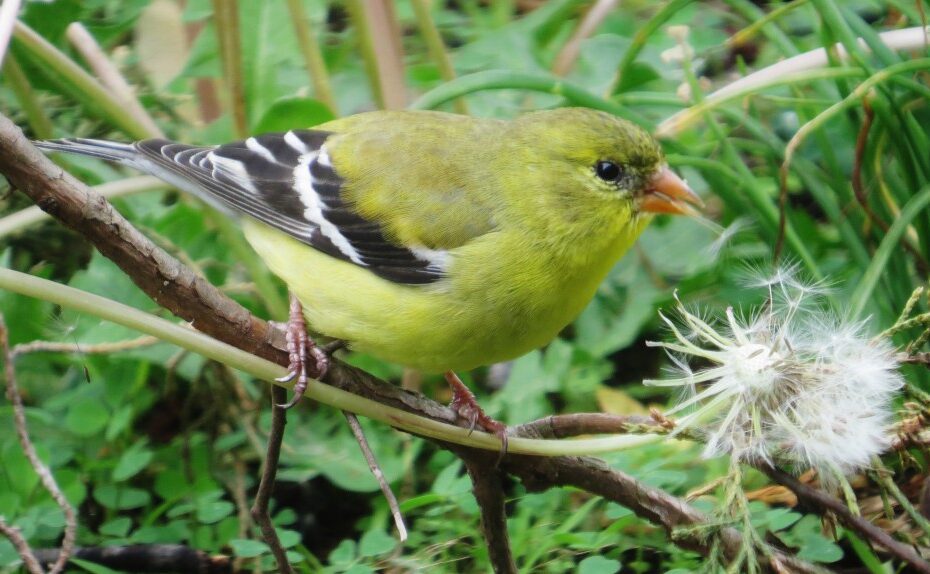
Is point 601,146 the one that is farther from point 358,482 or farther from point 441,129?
point 358,482

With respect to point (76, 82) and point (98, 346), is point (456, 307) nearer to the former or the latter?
point (98, 346)

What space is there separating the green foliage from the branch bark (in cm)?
21

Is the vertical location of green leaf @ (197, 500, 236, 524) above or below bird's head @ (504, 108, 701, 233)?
below

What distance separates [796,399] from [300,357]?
3.16 feet

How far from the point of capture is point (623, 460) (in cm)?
279

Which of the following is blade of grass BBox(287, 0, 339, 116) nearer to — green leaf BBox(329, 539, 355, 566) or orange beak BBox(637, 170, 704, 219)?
orange beak BBox(637, 170, 704, 219)

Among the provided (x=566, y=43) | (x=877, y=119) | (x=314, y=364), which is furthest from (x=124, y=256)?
(x=566, y=43)

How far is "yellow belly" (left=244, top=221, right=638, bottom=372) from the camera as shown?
2.29 meters

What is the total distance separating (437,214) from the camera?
2.57m

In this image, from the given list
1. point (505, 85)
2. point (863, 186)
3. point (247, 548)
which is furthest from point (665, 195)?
point (247, 548)

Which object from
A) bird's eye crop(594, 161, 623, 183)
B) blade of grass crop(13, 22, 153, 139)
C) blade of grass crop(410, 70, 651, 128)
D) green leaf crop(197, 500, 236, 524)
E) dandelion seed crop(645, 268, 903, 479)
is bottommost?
dandelion seed crop(645, 268, 903, 479)

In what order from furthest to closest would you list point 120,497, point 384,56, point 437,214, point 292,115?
point 384,56 → point 292,115 → point 120,497 → point 437,214

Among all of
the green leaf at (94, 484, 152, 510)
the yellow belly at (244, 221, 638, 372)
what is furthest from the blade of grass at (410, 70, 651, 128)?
the green leaf at (94, 484, 152, 510)

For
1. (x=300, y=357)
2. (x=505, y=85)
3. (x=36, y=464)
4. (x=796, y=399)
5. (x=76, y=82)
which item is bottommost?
(x=796, y=399)
